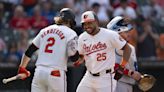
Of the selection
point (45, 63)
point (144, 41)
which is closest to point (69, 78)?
point (144, 41)

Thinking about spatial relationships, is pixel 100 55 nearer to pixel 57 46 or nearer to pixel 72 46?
pixel 72 46

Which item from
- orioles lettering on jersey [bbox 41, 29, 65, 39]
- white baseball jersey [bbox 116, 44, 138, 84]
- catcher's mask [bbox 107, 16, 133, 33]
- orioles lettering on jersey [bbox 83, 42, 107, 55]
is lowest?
white baseball jersey [bbox 116, 44, 138, 84]

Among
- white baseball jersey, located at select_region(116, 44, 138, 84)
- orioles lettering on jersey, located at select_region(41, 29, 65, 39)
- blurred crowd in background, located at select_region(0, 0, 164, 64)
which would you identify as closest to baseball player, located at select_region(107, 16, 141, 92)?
white baseball jersey, located at select_region(116, 44, 138, 84)

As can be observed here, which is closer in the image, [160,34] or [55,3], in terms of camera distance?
[160,34]


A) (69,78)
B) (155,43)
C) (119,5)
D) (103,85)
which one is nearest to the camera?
(103,85)

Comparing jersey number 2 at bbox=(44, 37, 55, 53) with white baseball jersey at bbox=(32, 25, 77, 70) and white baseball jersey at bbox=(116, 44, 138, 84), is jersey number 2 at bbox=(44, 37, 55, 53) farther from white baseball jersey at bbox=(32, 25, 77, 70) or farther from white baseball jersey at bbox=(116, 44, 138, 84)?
white baseball jersey at bbox=(116, 44, 138, 84)

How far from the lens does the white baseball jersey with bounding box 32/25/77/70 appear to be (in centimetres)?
1021

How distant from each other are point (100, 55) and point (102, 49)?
101 millimetres

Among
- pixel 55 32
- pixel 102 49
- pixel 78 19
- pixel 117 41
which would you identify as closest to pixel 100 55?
pixel 102 49

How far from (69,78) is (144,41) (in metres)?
2.36

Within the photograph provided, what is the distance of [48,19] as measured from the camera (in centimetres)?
1633

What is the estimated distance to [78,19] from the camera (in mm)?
16297

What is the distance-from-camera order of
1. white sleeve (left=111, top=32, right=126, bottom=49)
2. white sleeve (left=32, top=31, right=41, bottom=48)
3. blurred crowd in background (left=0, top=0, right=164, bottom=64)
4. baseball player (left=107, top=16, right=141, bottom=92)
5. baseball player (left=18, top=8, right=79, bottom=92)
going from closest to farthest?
1. white sleeve (left=111, top=32, right=126, bottom=49)
2. baseball player (left=18, top=8, right=79, bottom=92)
3. white sleeve (left=32, top=31, right=41, bottom=48)
4. baseball player (left=107, top=16, right=141, bottom=92)
5. blurred crowd in background (left=0, top=0, right=164, bottom=64)

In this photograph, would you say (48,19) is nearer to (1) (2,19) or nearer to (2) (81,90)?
(1) (2,19)
